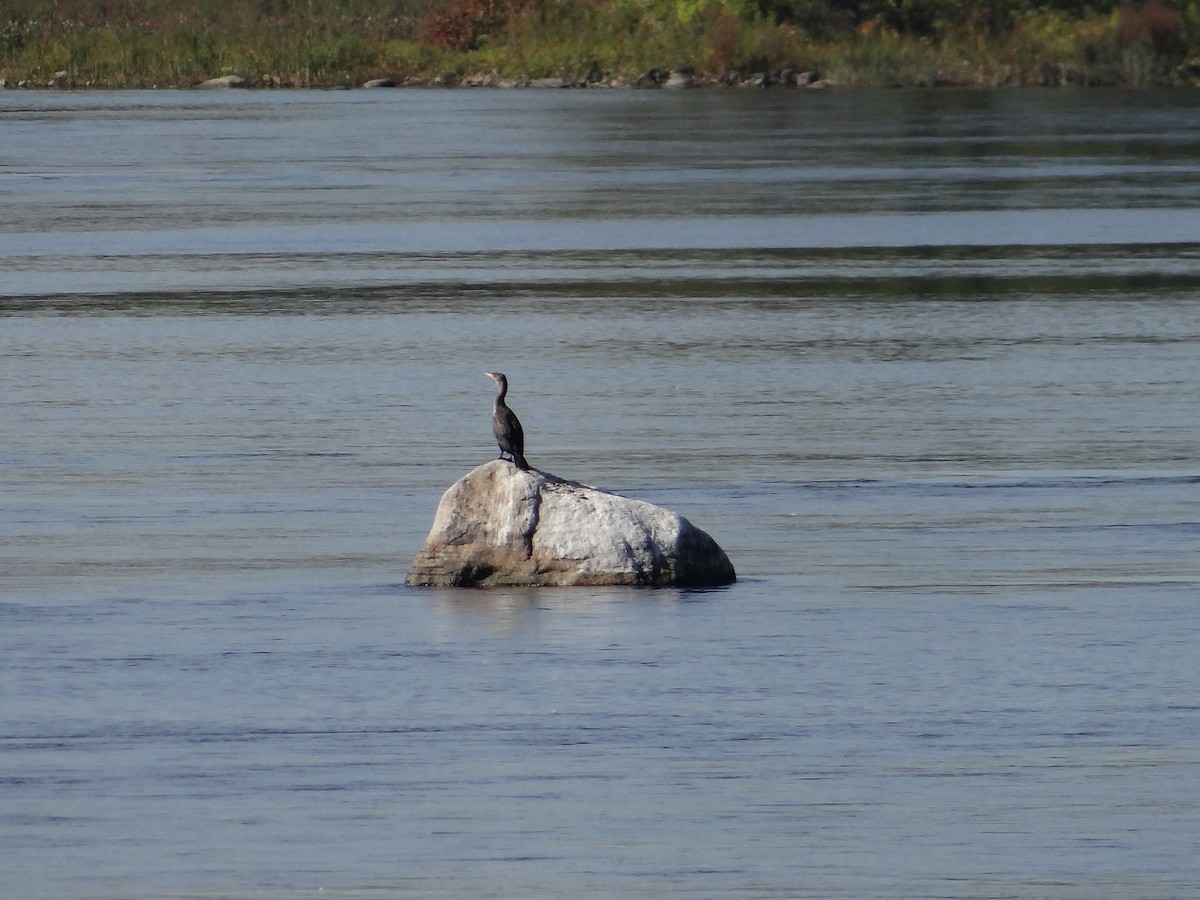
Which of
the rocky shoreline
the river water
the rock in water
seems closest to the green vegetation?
the rocky shoreline

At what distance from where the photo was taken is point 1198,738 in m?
9.01

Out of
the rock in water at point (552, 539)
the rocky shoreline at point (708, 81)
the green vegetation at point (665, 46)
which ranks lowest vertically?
the rocky shoreline at point (708, 81)

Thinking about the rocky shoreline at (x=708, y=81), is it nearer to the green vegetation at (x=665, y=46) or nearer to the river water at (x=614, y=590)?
the green vegetation at (x=665, y=46)

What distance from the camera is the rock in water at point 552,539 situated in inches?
436

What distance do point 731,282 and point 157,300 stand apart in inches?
212

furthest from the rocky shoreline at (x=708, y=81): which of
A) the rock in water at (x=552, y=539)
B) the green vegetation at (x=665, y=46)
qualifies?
the rock in water at (x=552, y=539)

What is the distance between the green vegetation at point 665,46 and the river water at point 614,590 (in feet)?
153

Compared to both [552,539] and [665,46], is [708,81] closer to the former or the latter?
[665,46]

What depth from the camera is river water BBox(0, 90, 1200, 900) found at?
804 centimetres

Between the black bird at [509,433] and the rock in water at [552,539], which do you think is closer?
the rock in water at [552,539]

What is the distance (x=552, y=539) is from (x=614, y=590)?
1.07 ft

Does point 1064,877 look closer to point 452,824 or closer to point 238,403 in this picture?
point 452,824

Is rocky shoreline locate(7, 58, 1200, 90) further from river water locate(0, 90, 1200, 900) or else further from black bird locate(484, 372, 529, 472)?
black bird locate(484, 372, 529, 472)

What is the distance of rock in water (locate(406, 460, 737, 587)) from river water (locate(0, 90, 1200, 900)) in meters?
0.14
